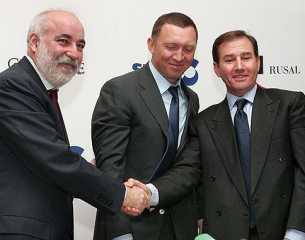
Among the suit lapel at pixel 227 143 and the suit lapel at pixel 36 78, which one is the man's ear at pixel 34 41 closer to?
the suit lapel at pixel 36 78

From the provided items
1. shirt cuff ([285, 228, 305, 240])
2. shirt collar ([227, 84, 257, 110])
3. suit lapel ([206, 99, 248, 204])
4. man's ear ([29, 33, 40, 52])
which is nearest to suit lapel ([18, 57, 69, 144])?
man's ear ([29, 33, 40, 52])

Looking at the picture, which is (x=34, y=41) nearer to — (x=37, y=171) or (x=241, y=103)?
(x=37, y=171)

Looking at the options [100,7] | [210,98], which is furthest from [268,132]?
[100,7]

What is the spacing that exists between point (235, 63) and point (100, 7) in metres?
1.27

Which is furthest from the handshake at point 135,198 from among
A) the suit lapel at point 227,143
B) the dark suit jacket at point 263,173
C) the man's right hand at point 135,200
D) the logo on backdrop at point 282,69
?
the logo on backdrop at point 282,69

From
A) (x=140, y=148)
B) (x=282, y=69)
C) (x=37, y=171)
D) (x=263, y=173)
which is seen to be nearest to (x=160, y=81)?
(x=140, y=148)

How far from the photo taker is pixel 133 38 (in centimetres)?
326

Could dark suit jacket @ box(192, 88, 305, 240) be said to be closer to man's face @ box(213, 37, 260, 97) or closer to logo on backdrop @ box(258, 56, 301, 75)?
man's face @ box(213, 37, 260, 97)

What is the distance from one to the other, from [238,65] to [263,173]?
537mm

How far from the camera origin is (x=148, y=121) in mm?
2303

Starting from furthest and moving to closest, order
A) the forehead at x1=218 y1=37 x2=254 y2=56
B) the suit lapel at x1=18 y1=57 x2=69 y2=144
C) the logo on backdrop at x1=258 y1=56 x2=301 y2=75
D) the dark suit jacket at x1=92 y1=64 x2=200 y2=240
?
the logo on backdrop at x1=258 y1=56 x2=301 y2=75 < the forehead at x1=218 y1=37 x2=254 y2=56 < the dark suit jacket at x1=92 y1=64 x2=200 y2=240 < the suit lapel at x1=18 y1=57 x2=69 y2=144

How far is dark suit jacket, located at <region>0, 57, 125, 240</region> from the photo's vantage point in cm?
181

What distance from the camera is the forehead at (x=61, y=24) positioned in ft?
7.02

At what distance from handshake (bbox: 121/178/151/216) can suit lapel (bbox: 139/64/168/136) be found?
29 cm
